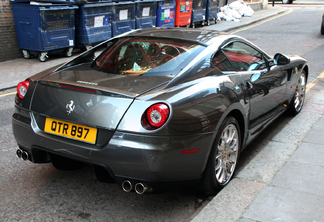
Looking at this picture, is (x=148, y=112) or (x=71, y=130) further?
(x=71, y=130)

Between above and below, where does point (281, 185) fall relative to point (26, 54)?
above

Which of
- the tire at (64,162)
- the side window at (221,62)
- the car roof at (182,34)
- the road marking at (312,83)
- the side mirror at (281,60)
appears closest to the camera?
the tire at (64,162)

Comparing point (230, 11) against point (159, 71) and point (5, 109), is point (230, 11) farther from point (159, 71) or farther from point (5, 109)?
point (159, 71)

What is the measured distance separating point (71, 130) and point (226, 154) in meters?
1.43

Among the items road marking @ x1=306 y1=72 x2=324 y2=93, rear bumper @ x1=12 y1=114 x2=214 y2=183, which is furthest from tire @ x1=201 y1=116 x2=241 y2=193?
road marking @ x1=306 y1=72 x2=324 y2=93

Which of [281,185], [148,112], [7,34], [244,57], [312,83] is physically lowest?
[312,83]

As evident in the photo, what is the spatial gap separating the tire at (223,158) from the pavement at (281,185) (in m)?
0.09

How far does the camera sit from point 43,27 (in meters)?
9.35

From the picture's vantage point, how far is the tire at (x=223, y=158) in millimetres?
3051

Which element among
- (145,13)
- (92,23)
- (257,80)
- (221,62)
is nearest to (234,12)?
(145,13)

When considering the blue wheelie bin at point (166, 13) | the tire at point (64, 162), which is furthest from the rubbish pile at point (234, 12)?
the tire at point (64, 162)

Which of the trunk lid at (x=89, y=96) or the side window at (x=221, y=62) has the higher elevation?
the side window at (x=221, y=62)

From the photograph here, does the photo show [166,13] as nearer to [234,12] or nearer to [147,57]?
[234,12]

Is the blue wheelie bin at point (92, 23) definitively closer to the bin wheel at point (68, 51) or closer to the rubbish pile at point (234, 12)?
the bin wheel at point (68, 51)
